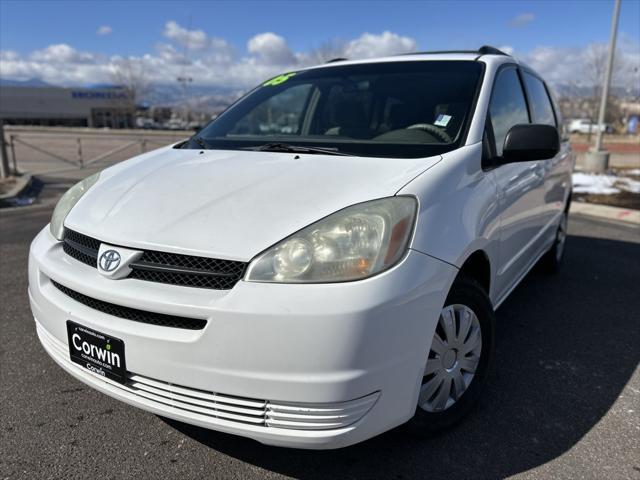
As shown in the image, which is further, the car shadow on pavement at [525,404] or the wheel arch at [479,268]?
the wheel arch at [479,268]

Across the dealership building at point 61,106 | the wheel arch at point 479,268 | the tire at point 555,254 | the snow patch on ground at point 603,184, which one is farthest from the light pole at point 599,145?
the dealership building at point 61,106

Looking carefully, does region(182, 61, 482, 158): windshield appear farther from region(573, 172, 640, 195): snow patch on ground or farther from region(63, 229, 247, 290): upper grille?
region(573, 172, 640, 195): snow patch on ground

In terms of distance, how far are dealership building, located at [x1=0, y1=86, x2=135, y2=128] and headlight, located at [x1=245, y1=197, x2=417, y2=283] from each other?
2981 inches

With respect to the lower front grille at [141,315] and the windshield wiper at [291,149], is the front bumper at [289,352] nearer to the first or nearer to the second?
the lower front grille at [141,315]

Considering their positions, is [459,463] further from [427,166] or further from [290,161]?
[290,161]

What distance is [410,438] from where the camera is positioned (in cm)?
219

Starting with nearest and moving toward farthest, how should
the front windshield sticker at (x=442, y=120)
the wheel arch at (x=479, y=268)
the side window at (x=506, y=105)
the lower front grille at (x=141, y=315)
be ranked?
the lower front grille at (x=141, y=315), the wheel arch at (x=479, y=268), the front windshield sticker at (x=442, y=120), the side window at (x=506, y=105)

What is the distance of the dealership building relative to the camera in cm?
7269

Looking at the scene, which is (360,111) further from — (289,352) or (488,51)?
(289,352)

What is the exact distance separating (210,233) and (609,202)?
9.03 meters

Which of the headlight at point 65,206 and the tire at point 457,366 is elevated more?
the headlight at point 65,206

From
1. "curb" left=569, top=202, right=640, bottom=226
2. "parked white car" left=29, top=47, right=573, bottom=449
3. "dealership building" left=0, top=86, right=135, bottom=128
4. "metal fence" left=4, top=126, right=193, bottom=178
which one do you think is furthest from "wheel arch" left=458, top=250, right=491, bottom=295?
"dealership building" left=0, top=86, right=135, bottom=128

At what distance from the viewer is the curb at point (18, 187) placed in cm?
834

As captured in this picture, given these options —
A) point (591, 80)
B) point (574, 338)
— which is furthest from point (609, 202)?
point (591, 80)
